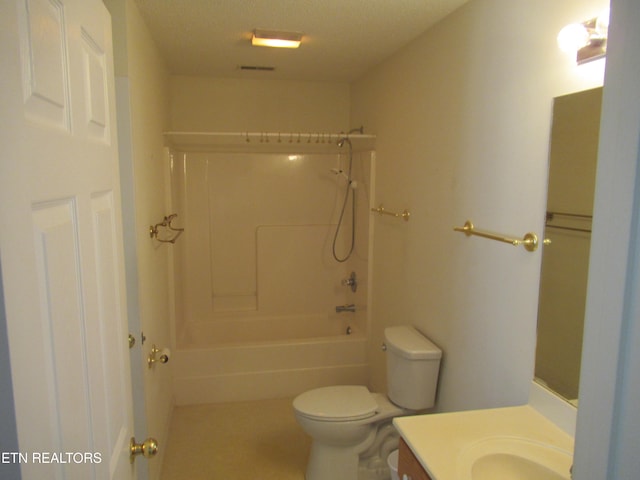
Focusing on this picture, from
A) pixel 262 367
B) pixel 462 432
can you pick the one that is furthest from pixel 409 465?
pixel 262 367

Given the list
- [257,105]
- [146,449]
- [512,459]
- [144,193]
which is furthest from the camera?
[257,105]

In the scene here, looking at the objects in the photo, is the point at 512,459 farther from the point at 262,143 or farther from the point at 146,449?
the point at 262,143

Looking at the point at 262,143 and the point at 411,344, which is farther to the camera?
the point at 262,143

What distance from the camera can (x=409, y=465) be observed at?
143cm

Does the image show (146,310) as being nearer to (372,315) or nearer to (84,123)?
(84,123)

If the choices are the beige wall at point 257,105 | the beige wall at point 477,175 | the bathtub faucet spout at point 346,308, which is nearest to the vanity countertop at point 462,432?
the beige wall at point 477,175

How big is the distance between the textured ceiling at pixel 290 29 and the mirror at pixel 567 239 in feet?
2.95

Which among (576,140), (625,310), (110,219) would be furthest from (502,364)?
(110,219)

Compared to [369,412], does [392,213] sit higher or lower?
higher

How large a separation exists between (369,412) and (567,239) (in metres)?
1.36

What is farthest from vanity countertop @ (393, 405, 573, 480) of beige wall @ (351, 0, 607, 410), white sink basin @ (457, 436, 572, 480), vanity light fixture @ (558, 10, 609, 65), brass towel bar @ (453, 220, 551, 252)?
vanity light fixture @ (558, 10, 609, 65)

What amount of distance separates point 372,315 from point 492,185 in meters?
1.79

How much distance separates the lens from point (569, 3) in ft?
4.38

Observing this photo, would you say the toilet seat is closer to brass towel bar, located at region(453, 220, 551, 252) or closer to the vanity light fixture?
brass towel bar, located at region(453, 220, 551, 252)
